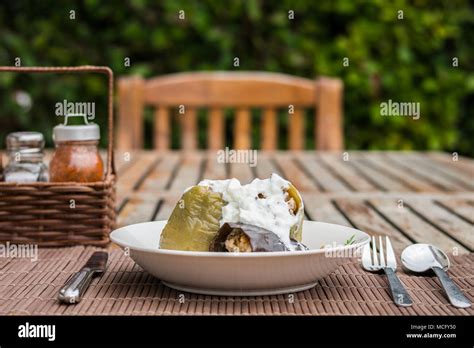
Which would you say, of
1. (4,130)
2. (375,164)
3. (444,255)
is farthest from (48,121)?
(444,255)

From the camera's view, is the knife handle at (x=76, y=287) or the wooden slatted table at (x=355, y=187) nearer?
the knife handle at (x=76, y=287)

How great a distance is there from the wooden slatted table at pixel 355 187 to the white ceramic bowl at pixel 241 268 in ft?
1.08

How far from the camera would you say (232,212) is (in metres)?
0.86

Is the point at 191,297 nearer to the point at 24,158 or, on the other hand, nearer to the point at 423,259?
the point at 423,259

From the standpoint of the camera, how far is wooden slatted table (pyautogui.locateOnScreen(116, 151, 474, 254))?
4.36 ft

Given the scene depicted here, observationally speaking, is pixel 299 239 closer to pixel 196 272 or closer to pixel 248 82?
pixel 196 272

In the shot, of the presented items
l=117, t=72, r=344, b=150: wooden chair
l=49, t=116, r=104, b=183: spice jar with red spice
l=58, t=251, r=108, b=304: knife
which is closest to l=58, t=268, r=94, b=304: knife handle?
l=58, t=251, r=108, b=304: knife

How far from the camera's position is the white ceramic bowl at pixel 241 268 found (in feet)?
2.56

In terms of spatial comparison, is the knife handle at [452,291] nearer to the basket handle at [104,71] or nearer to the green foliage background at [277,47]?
the basket handle at [104,71]

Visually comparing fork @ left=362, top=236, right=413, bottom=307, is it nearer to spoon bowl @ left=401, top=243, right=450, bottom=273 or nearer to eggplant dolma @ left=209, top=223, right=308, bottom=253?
spoon bowl @ left=401, top=243, right=450, bottom=273

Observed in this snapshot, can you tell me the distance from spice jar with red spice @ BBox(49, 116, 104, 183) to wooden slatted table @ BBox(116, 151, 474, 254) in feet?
0.66

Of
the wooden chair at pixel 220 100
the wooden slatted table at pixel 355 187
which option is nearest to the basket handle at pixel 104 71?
the wooden slatted table at pixel 355 187

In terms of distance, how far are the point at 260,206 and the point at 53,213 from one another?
1.23 ft
